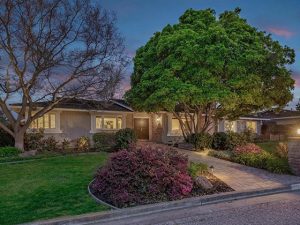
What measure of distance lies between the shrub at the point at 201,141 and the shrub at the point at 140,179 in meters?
11.1

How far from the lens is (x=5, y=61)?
16531 mm

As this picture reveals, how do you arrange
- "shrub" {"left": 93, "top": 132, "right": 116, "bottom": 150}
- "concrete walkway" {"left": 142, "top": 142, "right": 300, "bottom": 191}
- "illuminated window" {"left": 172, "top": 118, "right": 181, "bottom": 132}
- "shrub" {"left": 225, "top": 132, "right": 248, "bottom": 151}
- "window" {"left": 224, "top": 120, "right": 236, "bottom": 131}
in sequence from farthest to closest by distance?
1. "window" {"left": 224, "top": 120, "right": 236, "bottom": 131}
2. "illuminated window" {"left": 172, "top": 118, "right": 181, "bottom": 132}
3. "shrub" {"left": 225, "top": 132, "right": 248, "bottom": 151}
4. "shrub" {"left": 93, "top": 132, "right": 116, "bottom": 150}
5. "concrete walkway" {"left": 142, "top": 142, "right": 300, "bottom": 191}

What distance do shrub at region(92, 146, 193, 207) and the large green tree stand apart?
8.48 meters

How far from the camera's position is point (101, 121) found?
23312mm

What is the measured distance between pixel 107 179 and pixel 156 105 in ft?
38.3

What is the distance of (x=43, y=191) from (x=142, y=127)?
18439mm

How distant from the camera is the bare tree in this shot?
15.6m

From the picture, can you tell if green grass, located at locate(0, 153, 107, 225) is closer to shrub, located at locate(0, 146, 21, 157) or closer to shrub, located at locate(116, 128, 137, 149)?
shrub, located at locate(0, 146, 21, 157)

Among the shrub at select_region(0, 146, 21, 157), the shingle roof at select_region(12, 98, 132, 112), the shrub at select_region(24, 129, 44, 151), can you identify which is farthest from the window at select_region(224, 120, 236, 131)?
the shrub at select_region(0, 146, 21, 157)

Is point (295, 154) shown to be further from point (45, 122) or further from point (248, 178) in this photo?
point (45, 122)

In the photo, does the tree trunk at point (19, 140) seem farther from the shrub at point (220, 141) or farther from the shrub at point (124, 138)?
the shrub at point (220, 141)

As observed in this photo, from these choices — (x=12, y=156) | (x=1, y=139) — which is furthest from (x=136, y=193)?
(x=1, y=139)

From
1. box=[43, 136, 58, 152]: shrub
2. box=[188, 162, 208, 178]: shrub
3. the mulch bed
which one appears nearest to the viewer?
the mulch bed

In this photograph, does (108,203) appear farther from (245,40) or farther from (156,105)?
(245,40)
